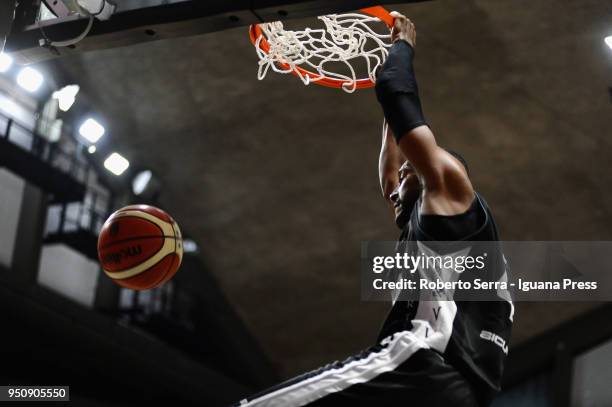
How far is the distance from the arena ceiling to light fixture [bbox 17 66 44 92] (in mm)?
293

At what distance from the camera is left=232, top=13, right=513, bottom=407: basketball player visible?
2078 mm

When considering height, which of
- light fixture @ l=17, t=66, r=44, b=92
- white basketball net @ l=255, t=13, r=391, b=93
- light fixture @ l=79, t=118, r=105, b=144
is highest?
light fixture @ l=17, t=66, r=44, b=92

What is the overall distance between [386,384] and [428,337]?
16 centimetres

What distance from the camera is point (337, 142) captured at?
9781mm

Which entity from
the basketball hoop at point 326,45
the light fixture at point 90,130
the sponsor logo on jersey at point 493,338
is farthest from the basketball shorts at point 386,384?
the light fixture at point 90,130

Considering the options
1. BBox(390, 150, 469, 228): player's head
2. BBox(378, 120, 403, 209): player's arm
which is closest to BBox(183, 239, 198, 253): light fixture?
BBox(378, 120, 403, 209): player's arm

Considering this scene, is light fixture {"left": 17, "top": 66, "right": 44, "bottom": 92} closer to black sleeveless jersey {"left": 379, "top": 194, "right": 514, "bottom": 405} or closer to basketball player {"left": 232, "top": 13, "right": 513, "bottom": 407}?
basketball player {"left": 232, "top": 13, "right": 513, "bottom": 407}

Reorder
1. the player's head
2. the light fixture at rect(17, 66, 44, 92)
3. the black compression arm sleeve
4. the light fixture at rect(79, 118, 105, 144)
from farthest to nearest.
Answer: the light fixture at rect(79, 118, 105, 144)
the light fixture at rect(17, 66, 44, 92)
the player's head
the black compression arm sleeve

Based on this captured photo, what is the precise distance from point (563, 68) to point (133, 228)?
5736 mm

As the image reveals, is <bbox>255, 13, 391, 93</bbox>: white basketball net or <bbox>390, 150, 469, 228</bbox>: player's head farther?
<bbox>255, 13, 391, 93</bbox>: white basketball net

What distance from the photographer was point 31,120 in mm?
9422

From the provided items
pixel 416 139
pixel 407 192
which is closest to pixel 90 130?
pixel 407 192

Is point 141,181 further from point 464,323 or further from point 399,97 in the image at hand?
point 464,323

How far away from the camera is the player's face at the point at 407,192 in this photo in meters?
2.51
